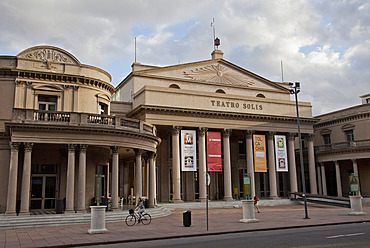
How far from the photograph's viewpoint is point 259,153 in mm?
42531

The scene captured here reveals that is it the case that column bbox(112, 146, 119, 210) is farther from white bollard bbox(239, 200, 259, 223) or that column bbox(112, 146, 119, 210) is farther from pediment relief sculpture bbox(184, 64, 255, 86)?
pediment relief sculpture bbox(184, 64, 255, 86)

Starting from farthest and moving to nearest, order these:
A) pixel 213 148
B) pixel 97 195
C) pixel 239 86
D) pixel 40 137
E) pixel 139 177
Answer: pixel 239 86, pixel 213 148, pixel 139 177, pixel 97 195, pixel 40 137

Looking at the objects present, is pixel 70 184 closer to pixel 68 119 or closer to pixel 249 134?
pixel 68 119

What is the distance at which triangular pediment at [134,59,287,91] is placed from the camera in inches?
1737

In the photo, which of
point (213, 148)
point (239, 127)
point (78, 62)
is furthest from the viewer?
point (239, 127)

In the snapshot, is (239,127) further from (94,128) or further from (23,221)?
(23,221)

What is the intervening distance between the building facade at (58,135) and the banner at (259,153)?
1552 centimetres

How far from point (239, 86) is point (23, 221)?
31763 mm

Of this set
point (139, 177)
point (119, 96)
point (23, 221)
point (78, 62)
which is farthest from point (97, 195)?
point (119, 96)

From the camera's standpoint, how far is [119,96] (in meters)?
48.4

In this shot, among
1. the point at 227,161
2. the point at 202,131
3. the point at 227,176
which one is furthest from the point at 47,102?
the point at 227,176

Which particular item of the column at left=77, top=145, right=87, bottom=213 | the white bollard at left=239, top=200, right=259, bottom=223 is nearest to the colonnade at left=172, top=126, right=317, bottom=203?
the column at left=77, top=145, right=87, bottom=213

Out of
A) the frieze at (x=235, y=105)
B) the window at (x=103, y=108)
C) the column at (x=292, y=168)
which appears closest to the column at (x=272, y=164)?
the column at (x=292, y=168)

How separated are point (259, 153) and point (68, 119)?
80.9 ft
